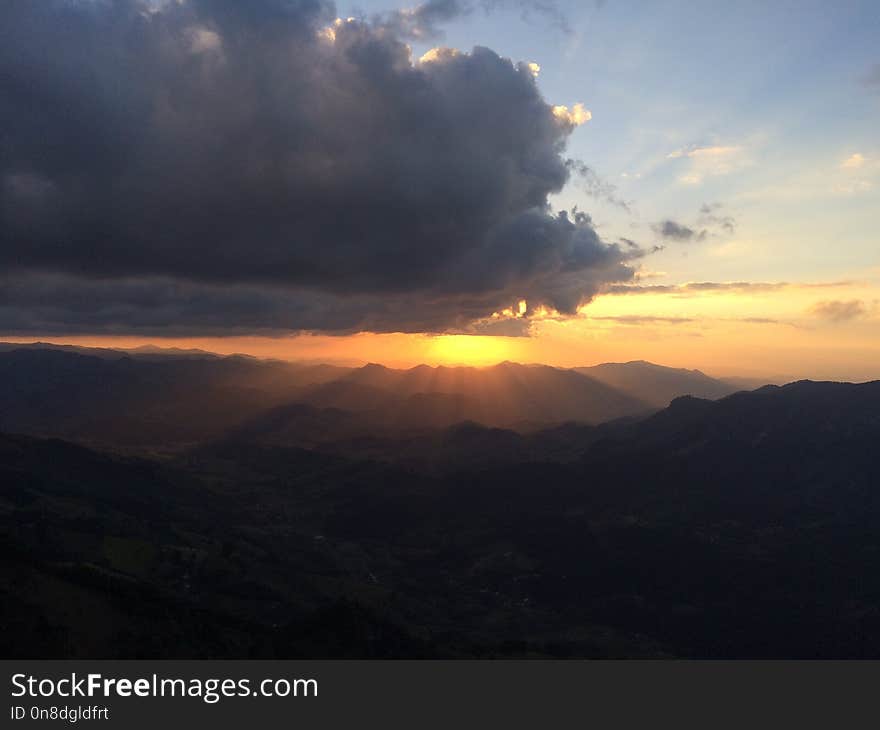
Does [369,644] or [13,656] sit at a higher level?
[13,656]

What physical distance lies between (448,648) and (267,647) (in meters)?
56.3

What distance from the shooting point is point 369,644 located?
16850 cm

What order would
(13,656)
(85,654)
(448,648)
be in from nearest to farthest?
(13,656), (85,654), (448,648)

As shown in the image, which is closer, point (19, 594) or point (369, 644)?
point (19, 594)

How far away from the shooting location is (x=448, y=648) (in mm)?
186875
